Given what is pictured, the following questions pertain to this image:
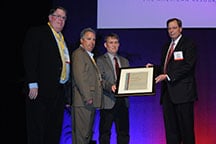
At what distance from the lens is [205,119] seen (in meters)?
5.02

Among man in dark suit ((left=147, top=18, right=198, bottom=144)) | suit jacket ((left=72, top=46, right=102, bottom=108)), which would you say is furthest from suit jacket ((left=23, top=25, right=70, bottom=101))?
man in dark suit ((left=147, top=18, right=198, bottom=144))

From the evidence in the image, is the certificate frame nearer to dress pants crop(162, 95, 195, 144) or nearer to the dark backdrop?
dress pants crop(162, 95, 195, 144)

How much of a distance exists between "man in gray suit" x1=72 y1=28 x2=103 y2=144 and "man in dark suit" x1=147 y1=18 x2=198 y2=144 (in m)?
0.74

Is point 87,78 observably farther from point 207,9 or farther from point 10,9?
point 207,9

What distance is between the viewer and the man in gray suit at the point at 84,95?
150 inches

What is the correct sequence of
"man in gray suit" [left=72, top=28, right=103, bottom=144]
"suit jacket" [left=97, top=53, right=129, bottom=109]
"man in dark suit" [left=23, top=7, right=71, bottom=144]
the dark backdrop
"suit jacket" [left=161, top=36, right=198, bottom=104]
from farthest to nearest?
the dark backdrop < "suit jacket" [left=97, top=53, right=129, bottom=109] < "suit jacket" [left=161, top=36, right=198, bottom=104] < "man in gray suit" [left=72, top=28, right=103, bottom=144] < "man in dark suit" [left=23, top=7, right=71, bottom=144]

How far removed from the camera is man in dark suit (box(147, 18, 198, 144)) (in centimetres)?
396

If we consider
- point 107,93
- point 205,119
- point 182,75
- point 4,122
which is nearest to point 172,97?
point 182,75

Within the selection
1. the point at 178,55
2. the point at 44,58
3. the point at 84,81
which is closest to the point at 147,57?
the point at 178,55

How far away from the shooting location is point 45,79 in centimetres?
353

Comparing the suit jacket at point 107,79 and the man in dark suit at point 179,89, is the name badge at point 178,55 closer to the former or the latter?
the man in dark suit at point 179,89

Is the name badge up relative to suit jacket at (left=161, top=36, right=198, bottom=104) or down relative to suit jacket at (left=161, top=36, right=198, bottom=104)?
up

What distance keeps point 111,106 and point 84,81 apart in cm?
49

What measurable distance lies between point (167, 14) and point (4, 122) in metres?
2.61
